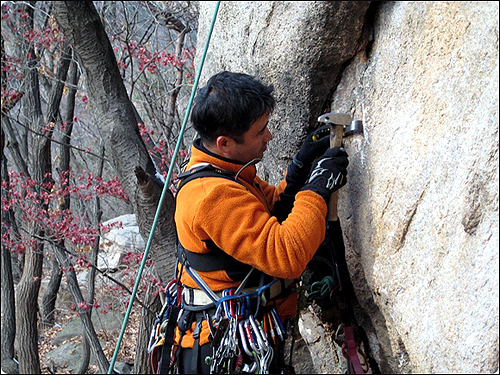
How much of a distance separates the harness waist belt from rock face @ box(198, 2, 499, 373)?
0.44 m

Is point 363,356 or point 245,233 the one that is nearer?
point 245,233

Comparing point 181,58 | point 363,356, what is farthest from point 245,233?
point 181,58

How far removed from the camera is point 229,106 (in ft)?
7.68

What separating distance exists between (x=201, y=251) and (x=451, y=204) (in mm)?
1072

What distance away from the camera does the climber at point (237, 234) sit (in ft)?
7.30

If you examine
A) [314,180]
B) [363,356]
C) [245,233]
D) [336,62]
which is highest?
[336,62]

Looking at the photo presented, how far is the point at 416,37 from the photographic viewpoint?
233cm

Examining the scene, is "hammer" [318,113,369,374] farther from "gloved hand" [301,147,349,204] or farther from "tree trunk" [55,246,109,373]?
"tree trunk" [55,246,109,373]

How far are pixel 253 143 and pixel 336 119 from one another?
18.7 inches

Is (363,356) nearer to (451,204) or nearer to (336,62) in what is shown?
(451,204)

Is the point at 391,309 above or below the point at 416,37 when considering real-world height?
below

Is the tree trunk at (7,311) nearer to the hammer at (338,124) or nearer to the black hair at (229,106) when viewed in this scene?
the black hair at (229,106)

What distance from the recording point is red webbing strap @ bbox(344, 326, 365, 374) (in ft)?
9.07

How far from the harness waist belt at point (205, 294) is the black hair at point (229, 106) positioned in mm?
724
